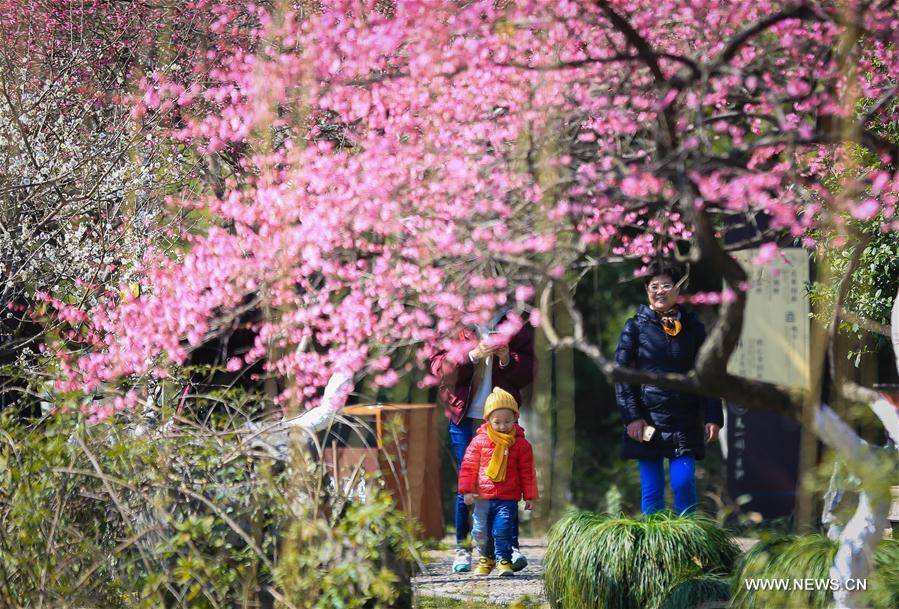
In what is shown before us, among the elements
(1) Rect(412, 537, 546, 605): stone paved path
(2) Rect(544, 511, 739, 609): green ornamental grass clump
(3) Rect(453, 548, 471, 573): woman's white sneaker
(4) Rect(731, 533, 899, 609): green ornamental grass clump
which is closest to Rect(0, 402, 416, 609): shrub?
(2) Rect(544, 511, 739, 609): green ornamental grass clump

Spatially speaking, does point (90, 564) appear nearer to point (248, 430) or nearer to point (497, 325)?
point (248, 430)

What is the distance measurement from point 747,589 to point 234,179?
3.92 metres

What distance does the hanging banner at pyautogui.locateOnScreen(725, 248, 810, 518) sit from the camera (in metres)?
9.42

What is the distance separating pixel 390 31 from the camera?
4828mm

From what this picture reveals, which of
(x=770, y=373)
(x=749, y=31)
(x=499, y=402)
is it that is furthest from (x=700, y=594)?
(x=770, y=373)

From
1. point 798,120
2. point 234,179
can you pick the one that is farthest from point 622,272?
point 798,120

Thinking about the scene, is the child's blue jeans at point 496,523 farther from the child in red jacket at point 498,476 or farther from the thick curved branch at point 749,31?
the thick curved branch at point 749,31

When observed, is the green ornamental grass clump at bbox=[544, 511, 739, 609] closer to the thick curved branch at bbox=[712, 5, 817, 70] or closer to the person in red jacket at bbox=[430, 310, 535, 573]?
the person in red jacket at bbox=[430, 310, 535, 573]

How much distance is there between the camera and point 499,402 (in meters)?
6.03

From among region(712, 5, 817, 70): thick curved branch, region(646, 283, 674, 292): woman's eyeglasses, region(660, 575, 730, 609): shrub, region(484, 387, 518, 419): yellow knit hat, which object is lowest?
region(660, 575, 730, 609): shrub

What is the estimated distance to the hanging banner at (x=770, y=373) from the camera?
942 centimetres
